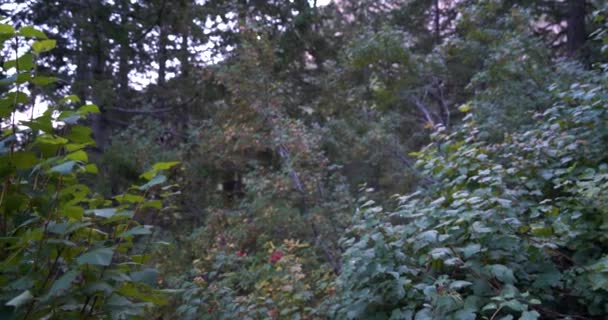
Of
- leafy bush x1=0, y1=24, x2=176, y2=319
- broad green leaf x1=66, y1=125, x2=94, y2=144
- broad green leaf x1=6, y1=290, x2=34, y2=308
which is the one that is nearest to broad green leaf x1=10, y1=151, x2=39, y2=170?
leafy bush x1=0, y1=24, x2=176, y2=319

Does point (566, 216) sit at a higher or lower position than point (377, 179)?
higher

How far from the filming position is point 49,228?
76.5 inches

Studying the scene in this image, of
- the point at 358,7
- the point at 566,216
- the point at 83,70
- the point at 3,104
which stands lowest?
the point at 566,216

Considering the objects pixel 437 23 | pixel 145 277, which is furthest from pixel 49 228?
pixel 437 23

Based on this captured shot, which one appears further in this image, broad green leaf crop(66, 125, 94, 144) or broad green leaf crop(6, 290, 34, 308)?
broad green leaf crop(66, 125, 94, 144)

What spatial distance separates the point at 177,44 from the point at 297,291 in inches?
268

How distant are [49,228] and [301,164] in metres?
6.40

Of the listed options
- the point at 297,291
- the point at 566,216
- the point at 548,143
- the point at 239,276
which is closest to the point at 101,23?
the point at 239,276

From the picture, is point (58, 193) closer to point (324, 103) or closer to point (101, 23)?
point (101, 23)

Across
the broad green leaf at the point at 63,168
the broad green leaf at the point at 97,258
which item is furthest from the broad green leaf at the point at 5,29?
the broad green leaf at the point at 97,258

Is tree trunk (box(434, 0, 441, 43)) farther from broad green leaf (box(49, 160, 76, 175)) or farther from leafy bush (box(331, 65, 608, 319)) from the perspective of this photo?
broad green leaf (box(49, 160, 76, 175))

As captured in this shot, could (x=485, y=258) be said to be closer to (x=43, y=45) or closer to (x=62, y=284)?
(x=62, y=284)

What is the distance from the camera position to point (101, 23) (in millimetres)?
7836

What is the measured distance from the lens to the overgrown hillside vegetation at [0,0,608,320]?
6.92ft
